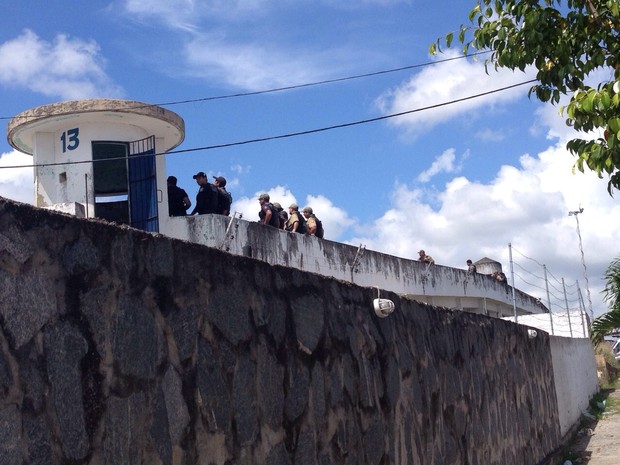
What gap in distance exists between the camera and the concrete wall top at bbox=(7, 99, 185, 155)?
13312mm

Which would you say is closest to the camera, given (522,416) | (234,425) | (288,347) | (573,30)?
(234,425)

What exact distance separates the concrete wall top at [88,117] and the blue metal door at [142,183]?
36 centimetres

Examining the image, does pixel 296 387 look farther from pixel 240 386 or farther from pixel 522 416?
pixel 522 416

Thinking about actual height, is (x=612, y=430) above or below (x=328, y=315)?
below

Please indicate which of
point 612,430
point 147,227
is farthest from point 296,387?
point 612,430

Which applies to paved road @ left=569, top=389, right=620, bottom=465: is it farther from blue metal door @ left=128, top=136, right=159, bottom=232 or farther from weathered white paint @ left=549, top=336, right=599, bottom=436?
blue metal door @ left=128, top=136, right=159, bottom=232

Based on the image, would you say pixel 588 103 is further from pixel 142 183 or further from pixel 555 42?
pixel 142 183

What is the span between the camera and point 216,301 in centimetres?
367

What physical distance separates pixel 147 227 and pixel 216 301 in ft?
32.0

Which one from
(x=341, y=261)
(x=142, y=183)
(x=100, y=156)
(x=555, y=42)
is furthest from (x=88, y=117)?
(x=555, y=42)

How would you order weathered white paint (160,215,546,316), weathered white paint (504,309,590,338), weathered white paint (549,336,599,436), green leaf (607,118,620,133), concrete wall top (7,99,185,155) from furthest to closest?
weathered white paint (504,309,590,338)
concrete wall top (7,99,185,155)
weathered white paint (549,336,599,436)
weathered white paint (160,215,546,316)
green leaf (607,118,620,133)

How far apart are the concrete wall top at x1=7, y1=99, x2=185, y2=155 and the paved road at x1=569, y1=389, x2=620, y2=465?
8.18m

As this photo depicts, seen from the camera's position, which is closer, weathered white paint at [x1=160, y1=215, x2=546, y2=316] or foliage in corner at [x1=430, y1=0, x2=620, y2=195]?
foliage in corner at [x1=430, y1=0, x2=620, y2=195]

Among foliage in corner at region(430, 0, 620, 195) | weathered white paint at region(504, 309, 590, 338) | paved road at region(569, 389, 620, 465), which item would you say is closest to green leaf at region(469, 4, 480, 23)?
foliage in corner at region(430, 0, 620, 195)
